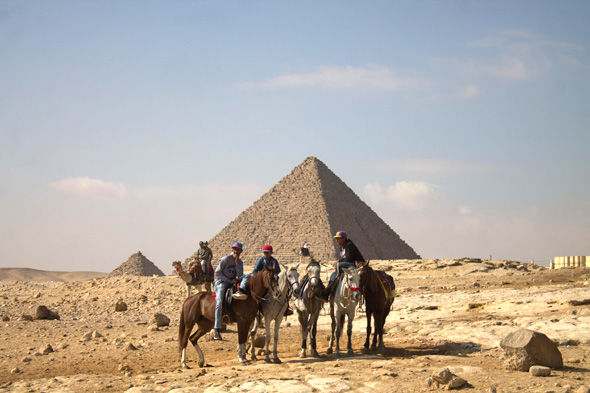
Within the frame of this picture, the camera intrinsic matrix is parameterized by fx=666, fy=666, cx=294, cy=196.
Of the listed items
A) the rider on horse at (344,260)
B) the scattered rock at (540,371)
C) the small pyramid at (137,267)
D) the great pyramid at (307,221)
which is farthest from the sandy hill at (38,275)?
the scattered rock at (540,371)

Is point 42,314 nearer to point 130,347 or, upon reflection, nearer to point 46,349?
point 46,349

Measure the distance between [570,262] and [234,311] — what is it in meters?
34.1

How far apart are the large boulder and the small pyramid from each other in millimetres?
53721

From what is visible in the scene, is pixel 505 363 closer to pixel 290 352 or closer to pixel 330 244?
pixel 290 352

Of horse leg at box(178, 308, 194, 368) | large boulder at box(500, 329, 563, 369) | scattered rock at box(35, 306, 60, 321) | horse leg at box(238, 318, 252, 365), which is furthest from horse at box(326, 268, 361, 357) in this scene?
scattered rock at box(35, 306, 60, 321)

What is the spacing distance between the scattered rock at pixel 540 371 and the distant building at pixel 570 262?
30320 millimetres

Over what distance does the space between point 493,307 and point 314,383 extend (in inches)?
333

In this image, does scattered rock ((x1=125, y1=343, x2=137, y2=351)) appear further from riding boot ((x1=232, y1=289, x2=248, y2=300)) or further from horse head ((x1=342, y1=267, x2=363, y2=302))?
horse head ((x1=342, y1=267, x2=363, y2=302))

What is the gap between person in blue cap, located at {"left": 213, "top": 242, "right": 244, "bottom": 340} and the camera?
1062 centimetres

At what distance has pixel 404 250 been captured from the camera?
88938 mm

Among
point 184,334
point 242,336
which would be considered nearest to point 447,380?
point 242,336

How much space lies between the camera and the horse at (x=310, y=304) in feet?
36.5

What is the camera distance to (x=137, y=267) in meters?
61.3

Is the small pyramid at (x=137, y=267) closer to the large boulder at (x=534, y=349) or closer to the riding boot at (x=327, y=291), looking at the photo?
the riding boot at (x=327, y=291)
